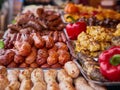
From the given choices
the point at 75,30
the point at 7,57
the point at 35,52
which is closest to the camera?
the point at 7,57

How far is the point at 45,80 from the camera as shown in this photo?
9.34 ft

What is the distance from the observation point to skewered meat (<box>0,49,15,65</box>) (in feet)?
10.7

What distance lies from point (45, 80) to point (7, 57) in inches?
25.5

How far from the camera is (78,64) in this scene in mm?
2955

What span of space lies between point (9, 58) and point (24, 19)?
1673mm

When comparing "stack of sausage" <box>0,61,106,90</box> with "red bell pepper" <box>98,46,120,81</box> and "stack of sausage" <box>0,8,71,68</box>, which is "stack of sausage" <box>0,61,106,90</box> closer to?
"red bell pepper" <box>98,46,120,81</box>

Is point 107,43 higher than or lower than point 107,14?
higher

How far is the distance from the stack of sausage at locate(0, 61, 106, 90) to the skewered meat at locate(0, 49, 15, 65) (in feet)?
0.84

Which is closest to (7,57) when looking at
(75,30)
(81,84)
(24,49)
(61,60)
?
(24,49)

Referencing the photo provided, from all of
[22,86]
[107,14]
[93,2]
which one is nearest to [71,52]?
[22,86]

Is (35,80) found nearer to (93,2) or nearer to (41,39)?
(41,39)

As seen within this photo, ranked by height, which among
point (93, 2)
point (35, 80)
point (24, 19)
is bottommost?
point (93, 2)

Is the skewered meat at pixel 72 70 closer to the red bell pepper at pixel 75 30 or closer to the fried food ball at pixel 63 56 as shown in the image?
the fried food ball at pixel 63 56

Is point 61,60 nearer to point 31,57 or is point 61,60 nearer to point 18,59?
point 31,57
